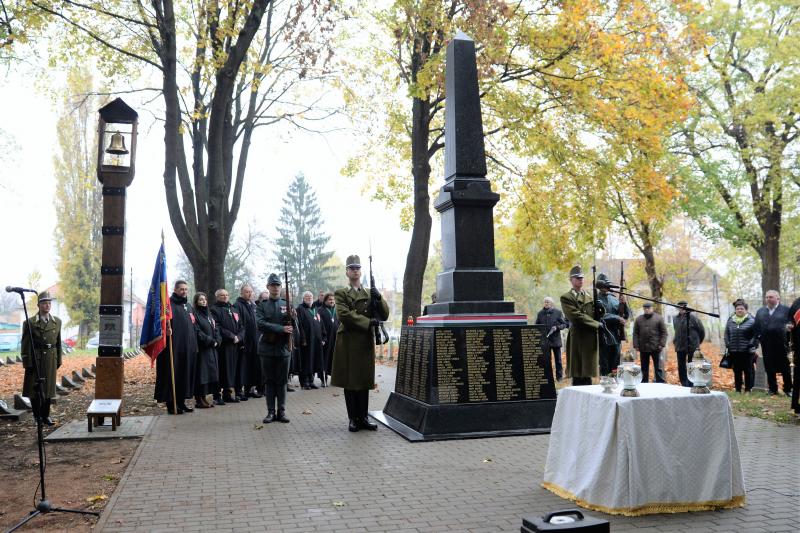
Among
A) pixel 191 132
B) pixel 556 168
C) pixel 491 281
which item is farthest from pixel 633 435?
pixel 191 132

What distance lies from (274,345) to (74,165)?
37131 millimetres

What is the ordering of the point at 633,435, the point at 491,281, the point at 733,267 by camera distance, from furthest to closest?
the point at 733,267 → the point at 491,281 → the point at 633,435

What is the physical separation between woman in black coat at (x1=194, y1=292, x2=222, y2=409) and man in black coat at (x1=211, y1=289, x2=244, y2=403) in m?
0.34

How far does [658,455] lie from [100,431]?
7161 millimetres

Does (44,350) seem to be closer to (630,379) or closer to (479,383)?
(479,383)

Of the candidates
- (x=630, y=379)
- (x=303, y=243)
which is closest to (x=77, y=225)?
(x=303, y=243)

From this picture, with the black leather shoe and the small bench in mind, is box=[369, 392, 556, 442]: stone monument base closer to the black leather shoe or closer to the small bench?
the black leather shoe

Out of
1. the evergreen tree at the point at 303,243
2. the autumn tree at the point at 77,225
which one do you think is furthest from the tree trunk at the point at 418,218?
the evergreen tree at the point at 303,243

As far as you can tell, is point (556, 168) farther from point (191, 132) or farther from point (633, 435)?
point (633, 435)

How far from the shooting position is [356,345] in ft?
29.4

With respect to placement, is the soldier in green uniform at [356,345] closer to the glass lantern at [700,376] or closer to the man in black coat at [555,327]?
the glass lantern at [700,376]

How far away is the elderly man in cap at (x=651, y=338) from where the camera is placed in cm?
1373

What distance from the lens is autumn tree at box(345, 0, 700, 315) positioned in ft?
50.1

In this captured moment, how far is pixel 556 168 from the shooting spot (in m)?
18.5
